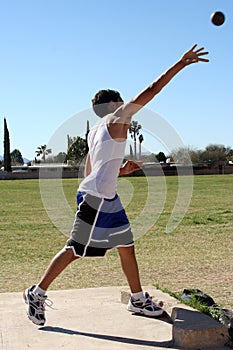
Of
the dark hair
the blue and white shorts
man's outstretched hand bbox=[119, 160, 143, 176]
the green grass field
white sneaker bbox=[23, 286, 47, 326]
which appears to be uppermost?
the dark hair

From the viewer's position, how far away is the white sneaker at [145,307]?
17.4 feet

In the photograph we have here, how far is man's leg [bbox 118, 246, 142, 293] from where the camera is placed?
531 centimetres

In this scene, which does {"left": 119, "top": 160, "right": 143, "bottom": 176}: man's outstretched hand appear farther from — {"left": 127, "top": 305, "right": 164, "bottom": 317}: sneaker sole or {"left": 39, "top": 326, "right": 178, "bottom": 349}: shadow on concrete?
{"left": 39, "top": 326, "right": 178, "bottom": 349}: shadow on concrete

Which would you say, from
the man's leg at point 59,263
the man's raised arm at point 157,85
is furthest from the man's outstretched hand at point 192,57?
the man's leg at point 59,263

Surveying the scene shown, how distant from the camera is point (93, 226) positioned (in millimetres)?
5012

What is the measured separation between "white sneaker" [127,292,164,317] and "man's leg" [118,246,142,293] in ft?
0.33

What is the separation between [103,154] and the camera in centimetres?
498

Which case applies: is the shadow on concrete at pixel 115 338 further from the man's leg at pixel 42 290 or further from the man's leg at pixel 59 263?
the man's leg at pixel 59 263

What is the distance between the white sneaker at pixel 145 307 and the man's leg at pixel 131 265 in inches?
4.0

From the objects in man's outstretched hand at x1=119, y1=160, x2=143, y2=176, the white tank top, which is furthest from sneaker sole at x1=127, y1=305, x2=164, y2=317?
man's outstretched hand at x1=119, y1=160, x2=143, y2=176

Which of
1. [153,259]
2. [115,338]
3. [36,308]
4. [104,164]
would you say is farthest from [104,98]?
[153,259]

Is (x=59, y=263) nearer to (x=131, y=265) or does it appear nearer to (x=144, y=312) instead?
(x=131, y=265)

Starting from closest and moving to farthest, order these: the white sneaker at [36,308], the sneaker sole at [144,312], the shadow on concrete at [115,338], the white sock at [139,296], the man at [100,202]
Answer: the shadow on concrete at [115,338], the man at [100,202], the white sneaker at [36,308], the sneaker sole at [144,312], the white sock at [139,296]

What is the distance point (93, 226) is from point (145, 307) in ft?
2.97
